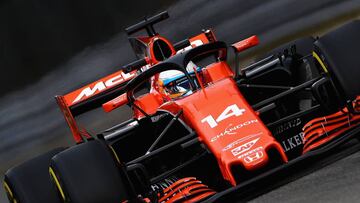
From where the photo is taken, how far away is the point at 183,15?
1194cm

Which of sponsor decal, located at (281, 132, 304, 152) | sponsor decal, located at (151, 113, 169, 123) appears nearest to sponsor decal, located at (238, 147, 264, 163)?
sponsor decal, located at (281, 132, 304, 152)

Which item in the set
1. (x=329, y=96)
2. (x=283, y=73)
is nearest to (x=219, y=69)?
(x=283, y=73)

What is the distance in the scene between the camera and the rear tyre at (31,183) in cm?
620

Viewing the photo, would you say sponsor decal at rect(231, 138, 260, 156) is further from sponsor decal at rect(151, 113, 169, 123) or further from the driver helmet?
the driver helmet

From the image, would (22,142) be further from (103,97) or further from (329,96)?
(329,96)

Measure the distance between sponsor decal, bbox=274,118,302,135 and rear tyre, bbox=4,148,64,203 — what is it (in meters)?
1.99

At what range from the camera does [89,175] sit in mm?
5266

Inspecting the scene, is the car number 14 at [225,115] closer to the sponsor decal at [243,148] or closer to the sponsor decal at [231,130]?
the sponsor decal at [231,130]

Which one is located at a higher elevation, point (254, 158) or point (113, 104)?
point (113, 104)

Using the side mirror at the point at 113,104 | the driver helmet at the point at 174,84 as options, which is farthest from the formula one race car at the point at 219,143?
the side mirror at the point at 113,104

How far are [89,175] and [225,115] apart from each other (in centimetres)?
111

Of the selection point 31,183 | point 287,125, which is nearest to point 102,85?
point 31,183

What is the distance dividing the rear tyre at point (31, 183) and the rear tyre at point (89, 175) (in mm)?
832

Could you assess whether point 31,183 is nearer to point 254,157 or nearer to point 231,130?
point 231,130
